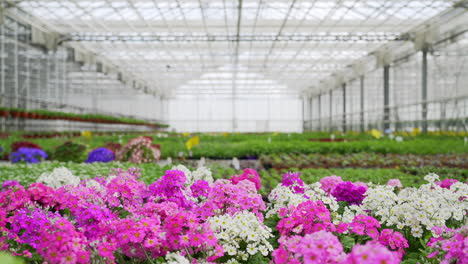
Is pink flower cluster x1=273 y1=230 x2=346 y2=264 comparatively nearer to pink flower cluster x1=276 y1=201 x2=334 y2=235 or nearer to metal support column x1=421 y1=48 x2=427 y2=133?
pink flower cluster x1=276 y1=201 x2=334 y2=235

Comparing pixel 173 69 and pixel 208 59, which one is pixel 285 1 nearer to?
pixel 208 59

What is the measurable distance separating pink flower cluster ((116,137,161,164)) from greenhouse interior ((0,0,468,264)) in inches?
1.4

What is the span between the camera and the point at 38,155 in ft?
25.0

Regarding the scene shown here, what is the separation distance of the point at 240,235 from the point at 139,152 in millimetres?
5501

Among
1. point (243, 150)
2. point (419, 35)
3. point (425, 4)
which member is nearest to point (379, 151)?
point (243, 150)

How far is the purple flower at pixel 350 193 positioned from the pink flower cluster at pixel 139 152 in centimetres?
Result: 475

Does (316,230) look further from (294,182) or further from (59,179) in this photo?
(59,179)

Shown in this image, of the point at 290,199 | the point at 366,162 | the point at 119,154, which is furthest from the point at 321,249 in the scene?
the point at 119,154

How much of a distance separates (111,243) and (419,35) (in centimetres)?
1776

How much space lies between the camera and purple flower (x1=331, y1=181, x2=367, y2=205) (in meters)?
2.79

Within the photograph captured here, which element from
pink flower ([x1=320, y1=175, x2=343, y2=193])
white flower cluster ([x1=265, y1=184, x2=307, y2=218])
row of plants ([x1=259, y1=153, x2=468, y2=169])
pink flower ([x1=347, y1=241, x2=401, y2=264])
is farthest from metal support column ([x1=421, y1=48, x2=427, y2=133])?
pink flower ([x1=347, y1=241, x2=401, y2=264])

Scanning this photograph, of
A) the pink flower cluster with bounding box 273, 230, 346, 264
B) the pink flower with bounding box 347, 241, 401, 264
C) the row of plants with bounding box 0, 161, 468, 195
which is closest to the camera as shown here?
the pink flower with bounding box 347, 241, 401, 264

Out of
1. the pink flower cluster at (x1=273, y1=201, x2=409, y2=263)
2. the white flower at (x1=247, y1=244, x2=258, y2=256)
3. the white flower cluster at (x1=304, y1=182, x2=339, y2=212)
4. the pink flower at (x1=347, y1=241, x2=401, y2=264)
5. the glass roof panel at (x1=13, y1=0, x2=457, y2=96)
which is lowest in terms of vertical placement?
the white flower at (x1=247, y1=244, x2=258, y2=256)

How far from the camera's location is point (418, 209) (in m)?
2.22
